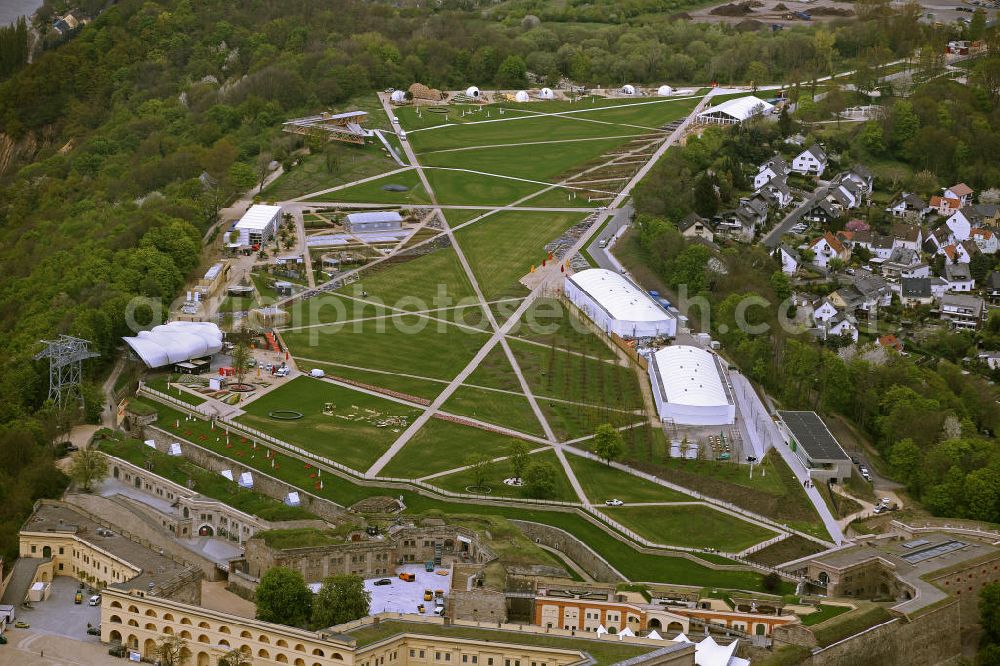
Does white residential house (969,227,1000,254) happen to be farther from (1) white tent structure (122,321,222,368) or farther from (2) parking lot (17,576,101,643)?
(2) parking lot (17,576,101,643)

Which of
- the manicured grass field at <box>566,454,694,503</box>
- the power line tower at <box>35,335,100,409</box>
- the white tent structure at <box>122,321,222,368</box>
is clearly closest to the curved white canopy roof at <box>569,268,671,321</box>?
the manicured grass field at <box>566,454,694,503</box>

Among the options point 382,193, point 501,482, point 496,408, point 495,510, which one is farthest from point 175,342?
point 382,193

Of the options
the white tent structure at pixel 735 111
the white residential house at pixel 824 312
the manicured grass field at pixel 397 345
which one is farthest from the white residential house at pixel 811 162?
the manicured grass field at pixel 397 345

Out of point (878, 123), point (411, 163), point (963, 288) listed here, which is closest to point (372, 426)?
point (963, 288)

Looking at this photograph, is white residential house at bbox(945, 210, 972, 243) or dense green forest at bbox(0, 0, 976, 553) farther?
dense green forest at bbox(0, 0, 976, 553)

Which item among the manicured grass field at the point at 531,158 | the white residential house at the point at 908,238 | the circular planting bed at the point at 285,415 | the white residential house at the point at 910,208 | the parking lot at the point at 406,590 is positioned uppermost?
the manicured grass field at the point at 531,158

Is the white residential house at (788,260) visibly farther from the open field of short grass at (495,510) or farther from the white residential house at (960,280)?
the open field of short grass at (495,510)
